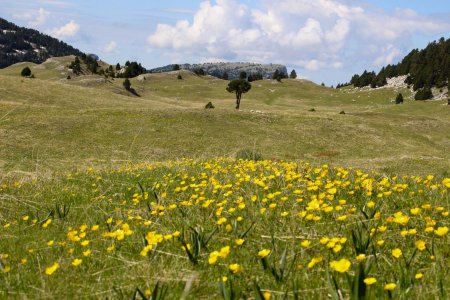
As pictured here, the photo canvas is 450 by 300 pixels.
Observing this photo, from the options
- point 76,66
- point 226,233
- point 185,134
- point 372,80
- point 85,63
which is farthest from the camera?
point 372,80

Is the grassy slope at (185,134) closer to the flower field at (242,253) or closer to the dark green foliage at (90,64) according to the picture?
the flower field at (242,253)

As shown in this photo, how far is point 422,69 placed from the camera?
129 meters

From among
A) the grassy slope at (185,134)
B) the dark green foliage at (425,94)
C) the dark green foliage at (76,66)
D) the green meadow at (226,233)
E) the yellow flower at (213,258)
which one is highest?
the dark green foliage at (76,66)

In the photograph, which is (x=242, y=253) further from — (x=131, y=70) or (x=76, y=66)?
(x=131, y=70)

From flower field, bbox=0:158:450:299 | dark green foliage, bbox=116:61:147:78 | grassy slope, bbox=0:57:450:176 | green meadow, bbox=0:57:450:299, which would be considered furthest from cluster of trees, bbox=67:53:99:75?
flower field, bbox=0:158:450:299

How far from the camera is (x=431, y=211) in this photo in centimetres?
509

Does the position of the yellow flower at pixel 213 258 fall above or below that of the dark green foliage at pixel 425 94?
below

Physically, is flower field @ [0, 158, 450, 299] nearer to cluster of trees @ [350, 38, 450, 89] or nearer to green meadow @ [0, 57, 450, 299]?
green meadow @ [0, 57, 450, 299]

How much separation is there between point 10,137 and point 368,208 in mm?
38526

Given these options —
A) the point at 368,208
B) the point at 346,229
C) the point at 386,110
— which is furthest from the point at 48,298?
the point at 386,110

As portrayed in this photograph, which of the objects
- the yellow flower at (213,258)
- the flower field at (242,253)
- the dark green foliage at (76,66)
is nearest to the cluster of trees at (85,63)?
the dark green foliage at (76,66)

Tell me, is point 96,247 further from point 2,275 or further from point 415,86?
point 415,86

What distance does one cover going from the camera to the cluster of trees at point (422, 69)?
401 ft

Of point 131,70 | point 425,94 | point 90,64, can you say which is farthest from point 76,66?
point 425,94
